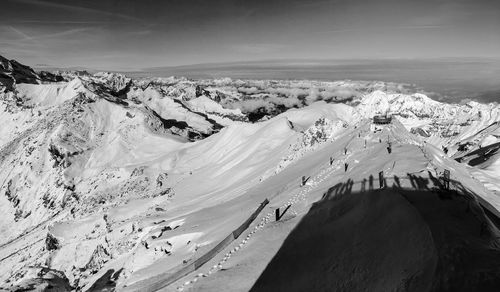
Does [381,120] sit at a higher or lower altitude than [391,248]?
lower

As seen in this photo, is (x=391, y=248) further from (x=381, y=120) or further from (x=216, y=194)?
(x=216, y=194)

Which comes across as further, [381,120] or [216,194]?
[216,194]

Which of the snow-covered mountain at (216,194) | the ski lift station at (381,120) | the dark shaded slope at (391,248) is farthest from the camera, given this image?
the ski lift station at (381,120)

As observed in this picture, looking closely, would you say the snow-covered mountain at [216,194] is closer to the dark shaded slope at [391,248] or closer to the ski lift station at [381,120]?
the dark shaded slope at [391,248]

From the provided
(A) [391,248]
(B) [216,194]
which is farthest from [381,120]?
(A) [391,248]

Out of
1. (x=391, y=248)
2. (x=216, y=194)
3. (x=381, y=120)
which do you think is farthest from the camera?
(x=216, y=194)

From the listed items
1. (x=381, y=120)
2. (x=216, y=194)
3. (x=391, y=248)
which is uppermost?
(x=391, y=248)

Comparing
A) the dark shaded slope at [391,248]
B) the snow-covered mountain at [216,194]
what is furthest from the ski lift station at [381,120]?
the dark shaded slope at [391,248]

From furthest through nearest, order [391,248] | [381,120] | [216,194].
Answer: [216,194]
[381,120]
[391,248]
